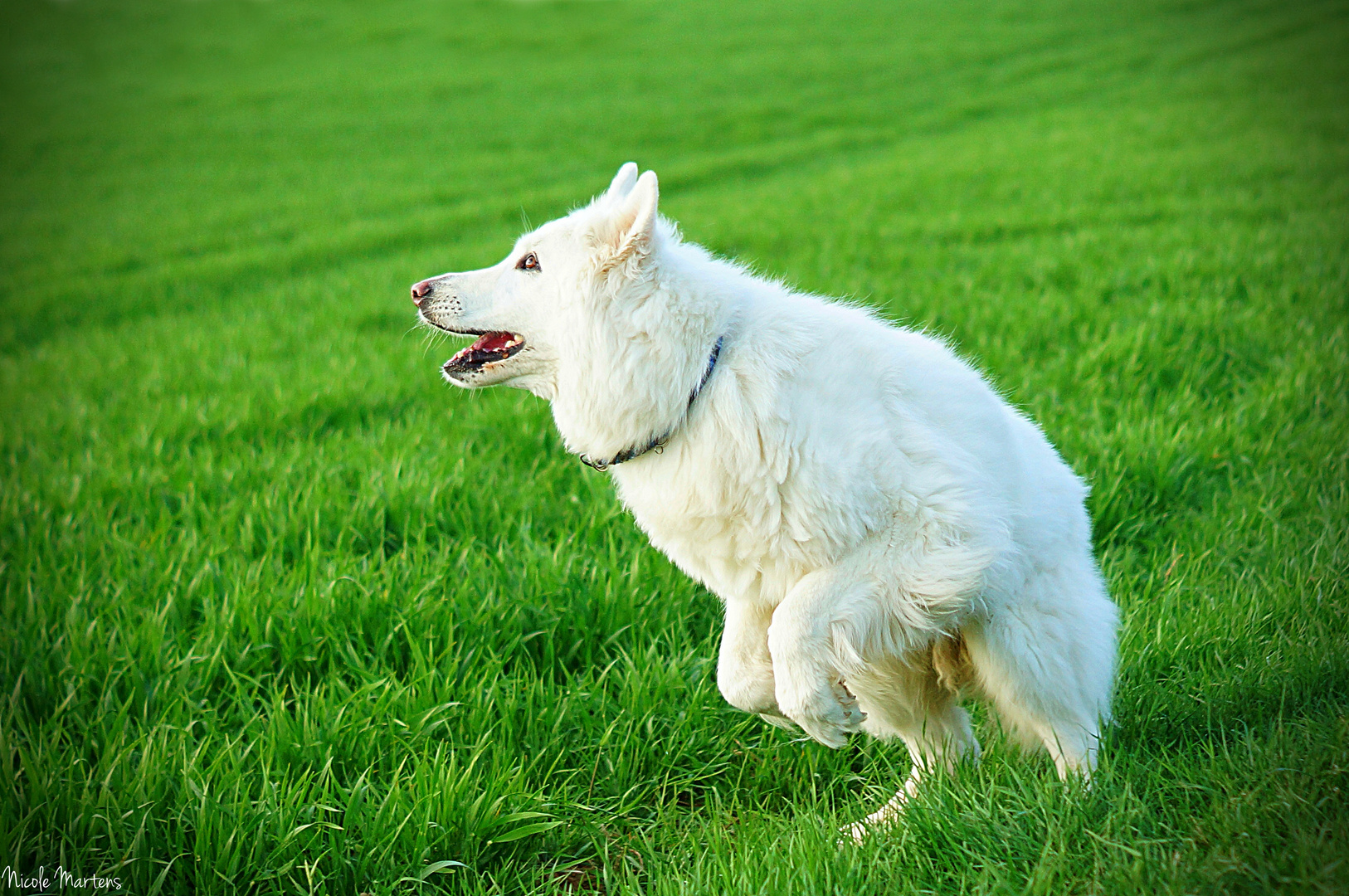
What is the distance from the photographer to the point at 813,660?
224 cm

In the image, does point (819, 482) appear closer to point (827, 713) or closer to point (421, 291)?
point (827, 713)

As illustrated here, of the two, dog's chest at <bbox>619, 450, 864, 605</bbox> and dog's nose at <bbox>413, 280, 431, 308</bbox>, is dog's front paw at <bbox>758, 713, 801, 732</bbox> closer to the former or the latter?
dog's chest at <bbox>619, 450, 864, 605</bbox>

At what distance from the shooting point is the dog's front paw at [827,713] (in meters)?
A: 2.27

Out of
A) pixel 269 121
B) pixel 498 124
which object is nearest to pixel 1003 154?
pixel 498 124

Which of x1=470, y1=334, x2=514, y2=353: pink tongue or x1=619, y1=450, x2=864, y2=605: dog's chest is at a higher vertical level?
x1=470, y1=334, x2=514, y2=353: pink tongue

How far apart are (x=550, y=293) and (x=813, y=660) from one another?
4.22ft

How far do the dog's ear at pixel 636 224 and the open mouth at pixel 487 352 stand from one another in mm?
421

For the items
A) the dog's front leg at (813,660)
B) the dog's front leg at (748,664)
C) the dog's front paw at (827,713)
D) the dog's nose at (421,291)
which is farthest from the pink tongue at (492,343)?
the dog's front paw at (827,713)

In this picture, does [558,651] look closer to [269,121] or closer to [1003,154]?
[1003,154]

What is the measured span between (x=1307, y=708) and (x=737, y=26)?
105 feet

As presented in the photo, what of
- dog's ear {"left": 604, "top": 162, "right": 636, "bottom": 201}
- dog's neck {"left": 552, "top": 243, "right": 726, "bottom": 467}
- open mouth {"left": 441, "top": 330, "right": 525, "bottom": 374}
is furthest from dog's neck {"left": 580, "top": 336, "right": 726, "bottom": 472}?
dog's ear {"left": 604, "top": 162, "right": 636, "bottom": 201}

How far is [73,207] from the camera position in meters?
15.6

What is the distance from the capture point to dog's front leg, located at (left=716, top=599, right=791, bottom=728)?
2520mm

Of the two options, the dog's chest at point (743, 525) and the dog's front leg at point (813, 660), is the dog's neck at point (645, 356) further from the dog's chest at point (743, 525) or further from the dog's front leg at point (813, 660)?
the dog's front leg at point (813, 660)
